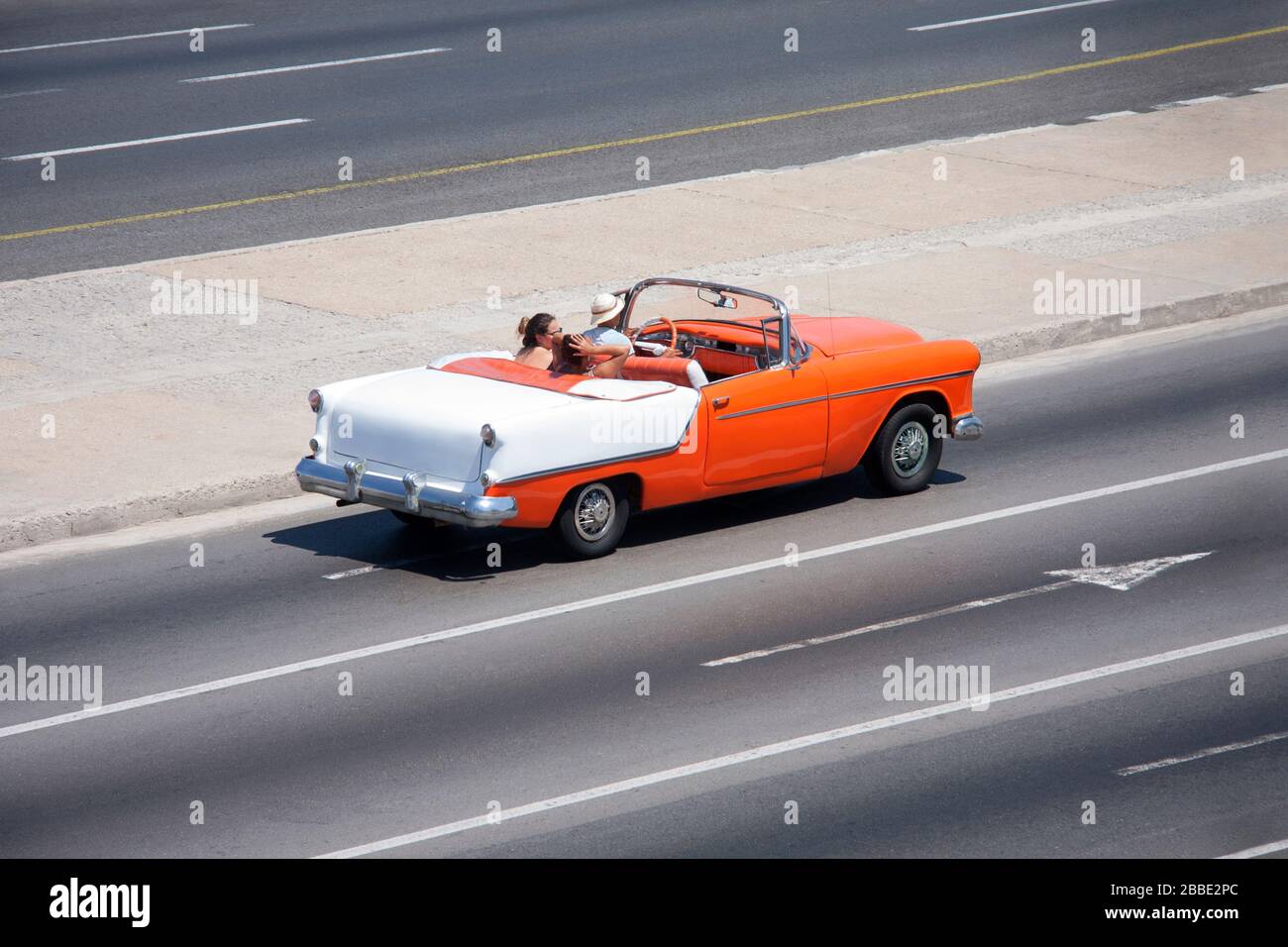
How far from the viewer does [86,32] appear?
27.8 meters

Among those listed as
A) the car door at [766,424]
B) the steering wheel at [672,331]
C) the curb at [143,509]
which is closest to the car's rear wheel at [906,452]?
the car door at [766,424]

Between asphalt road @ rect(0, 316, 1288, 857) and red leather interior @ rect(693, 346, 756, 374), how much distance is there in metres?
0.95

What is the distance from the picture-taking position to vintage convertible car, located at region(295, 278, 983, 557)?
1075 centimetres

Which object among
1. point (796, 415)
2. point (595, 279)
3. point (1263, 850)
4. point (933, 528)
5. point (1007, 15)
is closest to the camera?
point (1263, 850)

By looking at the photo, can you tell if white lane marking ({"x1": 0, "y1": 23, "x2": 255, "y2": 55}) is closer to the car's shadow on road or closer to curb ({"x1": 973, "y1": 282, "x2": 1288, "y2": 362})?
curb ({"x1": 973, "y1": 282, "x2": 1288, "y2": 362})

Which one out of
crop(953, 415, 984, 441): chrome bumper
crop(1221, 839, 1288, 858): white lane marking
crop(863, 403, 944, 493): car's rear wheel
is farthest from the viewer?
crop(953, 415, 984, 441): chrome bumper

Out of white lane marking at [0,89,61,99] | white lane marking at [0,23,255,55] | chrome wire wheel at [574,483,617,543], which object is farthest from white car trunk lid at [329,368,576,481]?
white lane marking at [0,23,255,55]

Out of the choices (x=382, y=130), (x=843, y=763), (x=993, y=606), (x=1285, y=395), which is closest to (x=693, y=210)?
(x=382, y=130)

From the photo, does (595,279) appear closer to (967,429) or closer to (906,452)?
(906,452)

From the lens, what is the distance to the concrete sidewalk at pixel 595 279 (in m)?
13.3

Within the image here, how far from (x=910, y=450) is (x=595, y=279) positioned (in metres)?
5.36

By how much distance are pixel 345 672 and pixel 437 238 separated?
9.24 metres

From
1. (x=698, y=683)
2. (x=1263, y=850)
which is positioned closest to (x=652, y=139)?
(x=698, y=683)

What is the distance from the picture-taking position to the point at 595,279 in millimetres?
17094
